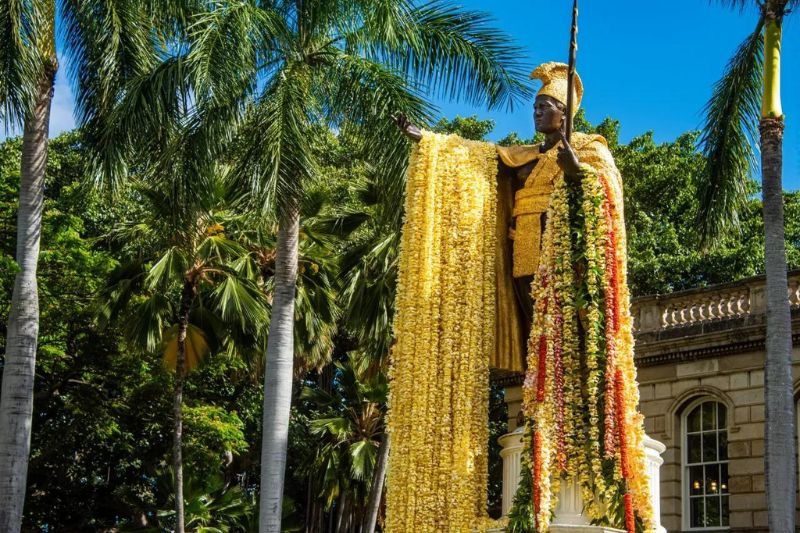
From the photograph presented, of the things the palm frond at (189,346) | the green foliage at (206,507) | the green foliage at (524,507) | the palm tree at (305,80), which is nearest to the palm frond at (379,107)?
the palm tree at (305,80)

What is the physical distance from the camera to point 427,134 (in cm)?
1306

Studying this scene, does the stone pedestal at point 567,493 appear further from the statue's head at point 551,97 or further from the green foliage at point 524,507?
the statue's head at point 551,97

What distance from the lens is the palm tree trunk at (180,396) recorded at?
25.5m

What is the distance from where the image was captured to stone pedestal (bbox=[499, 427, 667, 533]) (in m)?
11.3

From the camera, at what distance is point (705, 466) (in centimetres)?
2678

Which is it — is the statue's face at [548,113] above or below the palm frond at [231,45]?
below

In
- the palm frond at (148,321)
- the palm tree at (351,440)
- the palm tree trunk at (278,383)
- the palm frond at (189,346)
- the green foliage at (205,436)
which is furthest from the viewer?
the palm tree at (351,440)

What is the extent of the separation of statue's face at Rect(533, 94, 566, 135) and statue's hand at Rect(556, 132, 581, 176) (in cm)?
62

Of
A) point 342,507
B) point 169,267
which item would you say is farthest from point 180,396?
point 342,507

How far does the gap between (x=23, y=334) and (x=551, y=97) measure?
10035mm

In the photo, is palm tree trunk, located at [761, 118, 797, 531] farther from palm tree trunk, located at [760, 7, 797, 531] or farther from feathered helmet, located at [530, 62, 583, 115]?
feathered helmet, located at [530, 62, 583, 115]

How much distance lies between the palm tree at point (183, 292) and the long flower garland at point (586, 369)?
43.1 feet

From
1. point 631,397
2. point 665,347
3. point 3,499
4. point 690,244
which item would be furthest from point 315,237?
point 631,397

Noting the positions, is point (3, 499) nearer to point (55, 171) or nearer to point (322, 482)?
point (322, 482)
